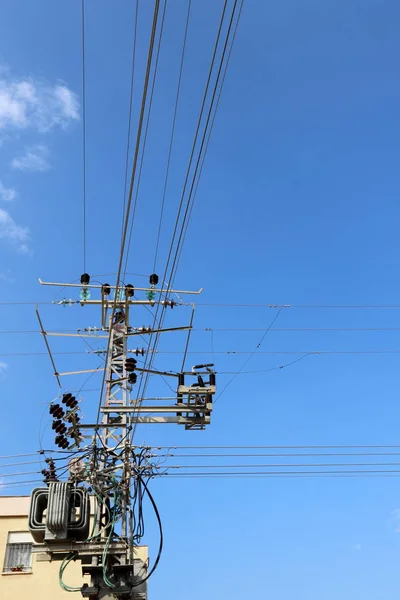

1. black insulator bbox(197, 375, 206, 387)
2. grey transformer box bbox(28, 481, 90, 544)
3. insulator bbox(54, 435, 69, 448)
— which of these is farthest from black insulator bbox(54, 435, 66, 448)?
black insulator bbox(197, 375, 206, 387)

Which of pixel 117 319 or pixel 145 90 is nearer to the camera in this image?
pixel 145 90

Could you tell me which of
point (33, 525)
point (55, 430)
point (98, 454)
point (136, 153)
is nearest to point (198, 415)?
point (98, 454)

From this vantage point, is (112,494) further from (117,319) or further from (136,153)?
Result: (136,153)

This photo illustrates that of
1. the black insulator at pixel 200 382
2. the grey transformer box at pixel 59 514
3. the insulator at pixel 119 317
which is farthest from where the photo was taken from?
the insulator at pixel 119 317

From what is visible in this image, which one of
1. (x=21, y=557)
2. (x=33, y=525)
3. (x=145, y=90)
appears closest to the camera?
(x=145, y=90)

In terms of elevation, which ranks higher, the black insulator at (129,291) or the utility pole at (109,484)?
the black insulator at (129,291)

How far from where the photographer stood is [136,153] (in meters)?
7.57

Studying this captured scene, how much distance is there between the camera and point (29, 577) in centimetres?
2108

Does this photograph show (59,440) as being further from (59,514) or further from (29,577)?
(29,577)

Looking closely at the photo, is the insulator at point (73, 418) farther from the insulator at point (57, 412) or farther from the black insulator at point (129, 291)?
the black insulator at point (129, 291)

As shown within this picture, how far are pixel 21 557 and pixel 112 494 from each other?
9.53 m

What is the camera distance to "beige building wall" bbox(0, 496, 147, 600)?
2069 cm

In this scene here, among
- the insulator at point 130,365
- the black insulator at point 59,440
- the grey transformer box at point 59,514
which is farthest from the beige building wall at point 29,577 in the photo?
the insulator at point 130,365

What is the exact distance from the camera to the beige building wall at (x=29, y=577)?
67.9 ft
